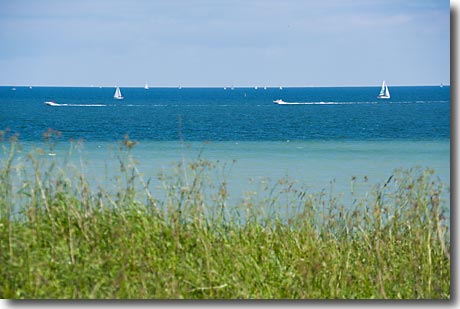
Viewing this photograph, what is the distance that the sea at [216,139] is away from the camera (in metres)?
4.58

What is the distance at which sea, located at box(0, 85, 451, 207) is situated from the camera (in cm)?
458

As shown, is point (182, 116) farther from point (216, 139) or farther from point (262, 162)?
point (262, 162)

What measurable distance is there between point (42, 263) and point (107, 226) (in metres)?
0.39

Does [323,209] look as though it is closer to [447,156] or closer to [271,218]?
[271,218]

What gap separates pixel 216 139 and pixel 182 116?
2.60 ft

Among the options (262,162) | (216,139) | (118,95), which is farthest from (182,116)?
(262,162)

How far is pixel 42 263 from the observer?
4.04 metres

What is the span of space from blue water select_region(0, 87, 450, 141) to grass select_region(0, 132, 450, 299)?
277mm

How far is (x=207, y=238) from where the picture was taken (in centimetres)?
435

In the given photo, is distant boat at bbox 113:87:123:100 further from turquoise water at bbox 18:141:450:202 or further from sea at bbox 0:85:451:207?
turquoise water at bbox 18:141:450:202

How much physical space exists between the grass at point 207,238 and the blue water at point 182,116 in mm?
277

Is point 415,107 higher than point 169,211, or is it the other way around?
point 415,107

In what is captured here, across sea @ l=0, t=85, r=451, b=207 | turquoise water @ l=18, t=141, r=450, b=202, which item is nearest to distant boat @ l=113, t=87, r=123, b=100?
sea @ l=0, t=85, r=451, b=207

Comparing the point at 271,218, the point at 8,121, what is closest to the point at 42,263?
the point at 8,121
